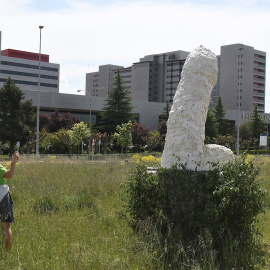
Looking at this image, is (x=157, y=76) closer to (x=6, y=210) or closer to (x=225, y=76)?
(x=225, y=76)

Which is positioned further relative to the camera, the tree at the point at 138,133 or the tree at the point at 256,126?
the tree at the point at 256,126

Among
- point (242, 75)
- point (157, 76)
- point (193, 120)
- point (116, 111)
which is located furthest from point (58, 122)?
point (157, 76)

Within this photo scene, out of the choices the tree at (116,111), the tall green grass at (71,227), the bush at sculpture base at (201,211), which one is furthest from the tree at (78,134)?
the bush at sculpture base at (201,211)

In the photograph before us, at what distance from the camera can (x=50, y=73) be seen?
349 feet

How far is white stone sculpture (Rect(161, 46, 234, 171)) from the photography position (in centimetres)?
741

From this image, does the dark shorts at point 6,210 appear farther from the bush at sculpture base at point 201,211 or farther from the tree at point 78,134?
the tree at point 78,134

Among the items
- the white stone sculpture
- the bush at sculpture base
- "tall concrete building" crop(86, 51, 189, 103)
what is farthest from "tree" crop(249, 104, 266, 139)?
→ the bush at sculpture base

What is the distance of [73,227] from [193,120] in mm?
2944

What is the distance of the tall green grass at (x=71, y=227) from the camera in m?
4.98

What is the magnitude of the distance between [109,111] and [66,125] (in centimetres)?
A: 717

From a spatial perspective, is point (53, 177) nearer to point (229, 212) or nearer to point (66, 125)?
point (229, 212)

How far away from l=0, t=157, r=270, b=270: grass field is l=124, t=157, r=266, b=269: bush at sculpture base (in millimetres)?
470

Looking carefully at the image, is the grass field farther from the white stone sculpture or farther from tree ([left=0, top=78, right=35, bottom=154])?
tree ([left=0, top=78, right=35, bottom=154])

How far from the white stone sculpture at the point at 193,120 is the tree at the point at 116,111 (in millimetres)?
45363
